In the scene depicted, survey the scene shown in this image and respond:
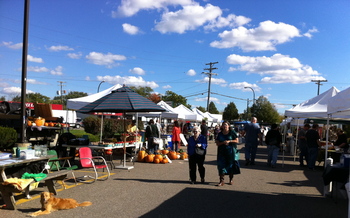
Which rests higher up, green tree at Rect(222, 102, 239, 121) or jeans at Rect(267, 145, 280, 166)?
green tree at Rect(222, 102, 239, 121)

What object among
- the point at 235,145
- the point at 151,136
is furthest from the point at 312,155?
the point at 151,136

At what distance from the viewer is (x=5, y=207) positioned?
5812 mm

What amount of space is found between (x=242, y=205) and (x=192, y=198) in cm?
112

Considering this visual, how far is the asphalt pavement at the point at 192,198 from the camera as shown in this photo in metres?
5.90

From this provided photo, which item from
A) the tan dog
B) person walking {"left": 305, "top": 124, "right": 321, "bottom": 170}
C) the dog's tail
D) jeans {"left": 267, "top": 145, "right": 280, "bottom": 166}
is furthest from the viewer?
jeans {"left": 267, "top": 145, "right": 280, "bottom": 166}

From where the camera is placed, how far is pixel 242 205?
657 centimetres

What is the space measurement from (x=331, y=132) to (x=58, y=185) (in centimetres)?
2079

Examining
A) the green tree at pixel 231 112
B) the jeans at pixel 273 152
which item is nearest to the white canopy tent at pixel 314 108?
the jeans at pixel 273 152

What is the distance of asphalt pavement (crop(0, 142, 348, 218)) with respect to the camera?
19.4 ft

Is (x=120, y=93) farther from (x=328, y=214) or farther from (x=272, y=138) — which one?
(x=328, y=214)

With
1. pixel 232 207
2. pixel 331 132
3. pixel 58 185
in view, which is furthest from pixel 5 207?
pixel 331 132

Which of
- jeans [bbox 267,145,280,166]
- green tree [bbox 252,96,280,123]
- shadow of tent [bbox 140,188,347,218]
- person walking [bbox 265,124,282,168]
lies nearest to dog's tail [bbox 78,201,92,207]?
shadow of tent [bbox 140,188,347,218]

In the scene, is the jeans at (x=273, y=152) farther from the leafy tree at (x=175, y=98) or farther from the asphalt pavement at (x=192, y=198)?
the leafy tree at (x=175, y=98)

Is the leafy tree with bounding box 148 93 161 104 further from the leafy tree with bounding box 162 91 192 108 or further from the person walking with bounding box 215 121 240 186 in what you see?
the person walking with bounding box 215 121 240 186
